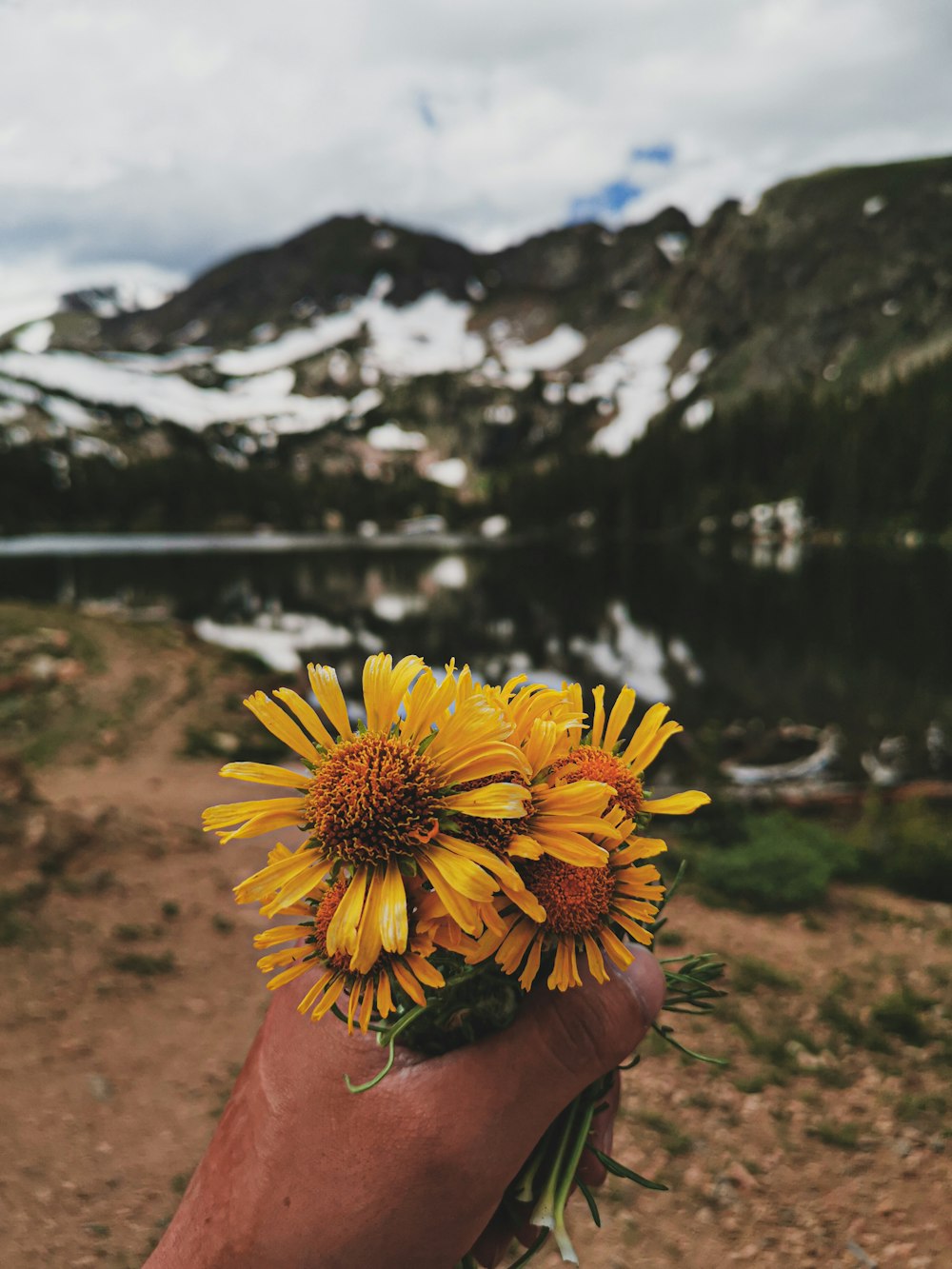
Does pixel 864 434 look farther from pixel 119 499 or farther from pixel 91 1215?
pixel 119 499

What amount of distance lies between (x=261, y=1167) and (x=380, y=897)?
28.1 inches

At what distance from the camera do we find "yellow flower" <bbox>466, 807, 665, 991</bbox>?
1202 millimetres

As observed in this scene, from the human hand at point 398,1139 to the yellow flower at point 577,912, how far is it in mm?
196

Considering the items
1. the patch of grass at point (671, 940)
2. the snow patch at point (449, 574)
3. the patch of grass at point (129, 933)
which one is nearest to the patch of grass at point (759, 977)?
the patch of grass at point (671, 940)

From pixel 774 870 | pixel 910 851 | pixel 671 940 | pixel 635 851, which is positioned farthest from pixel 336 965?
pixel 910 851

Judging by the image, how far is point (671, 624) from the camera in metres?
34.4

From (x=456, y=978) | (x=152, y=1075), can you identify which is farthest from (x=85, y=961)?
(x=456, y=978)

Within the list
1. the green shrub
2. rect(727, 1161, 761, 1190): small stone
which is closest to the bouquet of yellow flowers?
rect(727, 1161, 761, 1190): small stone

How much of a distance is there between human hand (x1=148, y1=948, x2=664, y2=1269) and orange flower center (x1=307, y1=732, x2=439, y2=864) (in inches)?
19.0

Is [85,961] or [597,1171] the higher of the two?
[597,1171]

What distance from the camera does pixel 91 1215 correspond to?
383 cm

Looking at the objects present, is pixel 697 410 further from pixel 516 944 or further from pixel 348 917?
pixel 348 917

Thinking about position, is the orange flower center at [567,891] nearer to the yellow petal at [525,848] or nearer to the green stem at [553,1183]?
the yellow petal at [525,848]

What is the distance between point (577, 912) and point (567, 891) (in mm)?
46
